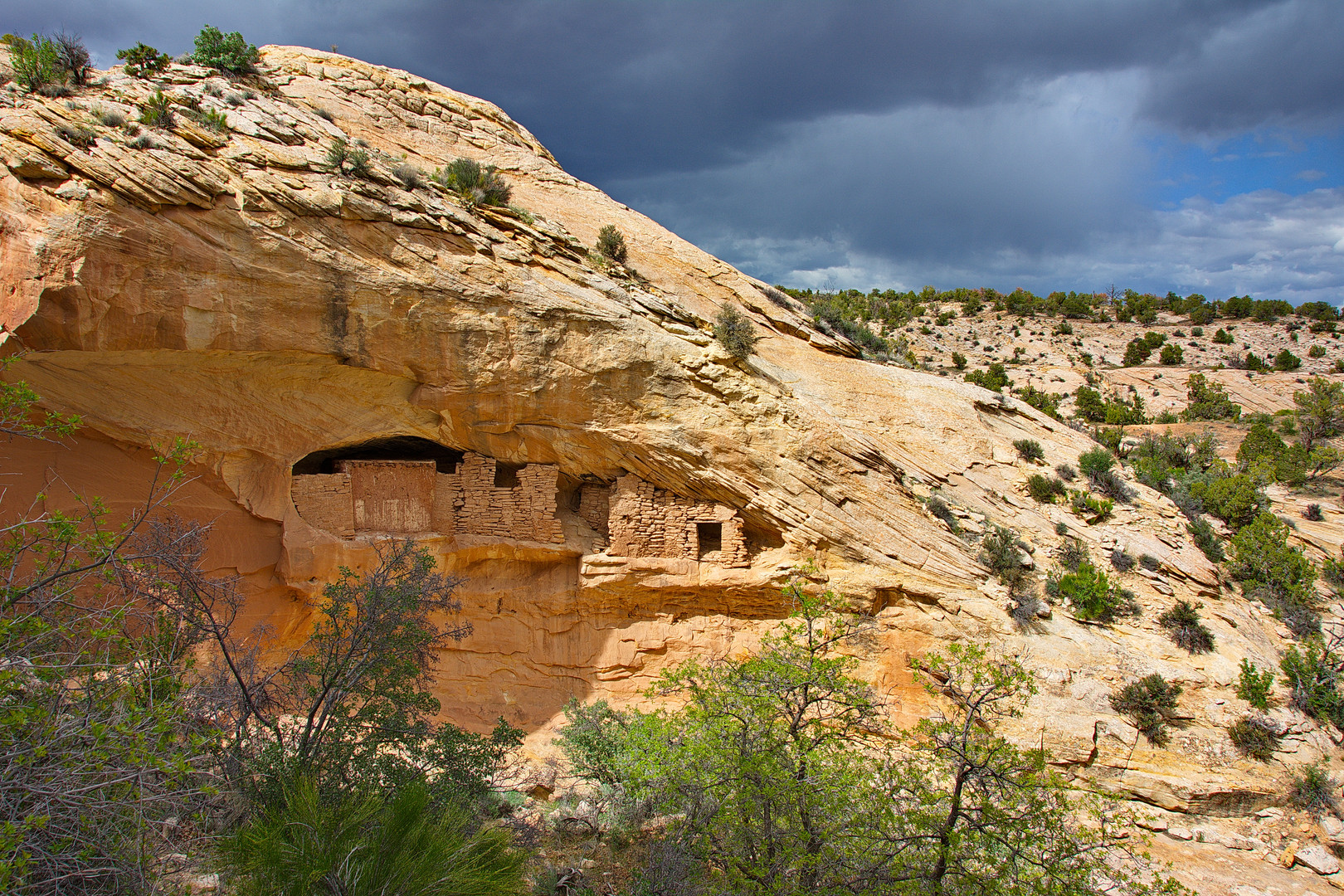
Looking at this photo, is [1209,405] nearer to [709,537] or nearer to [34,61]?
[709,537]

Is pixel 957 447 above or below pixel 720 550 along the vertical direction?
above

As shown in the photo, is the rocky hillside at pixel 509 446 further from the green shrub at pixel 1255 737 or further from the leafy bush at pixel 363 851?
the leafy bush at pixel 363 851

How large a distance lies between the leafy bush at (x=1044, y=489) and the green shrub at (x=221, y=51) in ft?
52.5

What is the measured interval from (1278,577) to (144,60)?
2093cm

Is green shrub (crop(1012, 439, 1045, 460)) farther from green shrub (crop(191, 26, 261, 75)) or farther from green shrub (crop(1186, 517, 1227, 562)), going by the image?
→ green shrub (crop(191, 26, 261, 75))

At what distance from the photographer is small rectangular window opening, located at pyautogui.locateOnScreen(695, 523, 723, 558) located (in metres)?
11.1

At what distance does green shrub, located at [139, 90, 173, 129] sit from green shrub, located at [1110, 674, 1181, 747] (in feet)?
48.3

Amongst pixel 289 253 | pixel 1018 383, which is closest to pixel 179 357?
pixel 289 253

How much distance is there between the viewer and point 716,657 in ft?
34.0

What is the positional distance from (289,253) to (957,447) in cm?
1157

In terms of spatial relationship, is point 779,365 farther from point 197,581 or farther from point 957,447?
point 197,581

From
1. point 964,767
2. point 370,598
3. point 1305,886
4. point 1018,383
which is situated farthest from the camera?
point 1018,383

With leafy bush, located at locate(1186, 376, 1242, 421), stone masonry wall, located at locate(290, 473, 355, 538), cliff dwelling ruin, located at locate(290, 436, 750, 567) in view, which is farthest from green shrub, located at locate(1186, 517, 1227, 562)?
stone masonry wall, located at locate(290, 473, 355, 538)

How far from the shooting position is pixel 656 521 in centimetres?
1069
